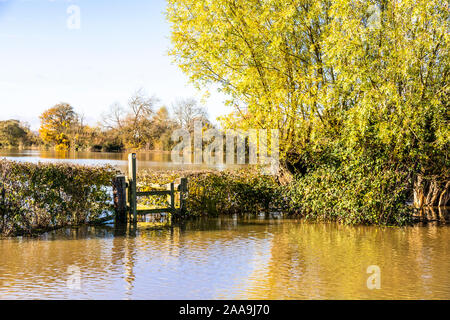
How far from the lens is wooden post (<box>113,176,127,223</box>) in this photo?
47.8 feet

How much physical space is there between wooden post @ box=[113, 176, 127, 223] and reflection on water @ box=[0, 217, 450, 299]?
2.89ft

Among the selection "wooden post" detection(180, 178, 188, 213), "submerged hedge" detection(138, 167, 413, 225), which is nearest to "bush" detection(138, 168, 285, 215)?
"submerged hedge" detection(138, 167, 413, 225)

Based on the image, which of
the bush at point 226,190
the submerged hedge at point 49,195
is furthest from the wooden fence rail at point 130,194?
the bush at point 226,190

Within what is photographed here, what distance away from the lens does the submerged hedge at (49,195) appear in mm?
Result: 11953

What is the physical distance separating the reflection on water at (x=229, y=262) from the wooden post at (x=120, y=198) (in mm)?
881

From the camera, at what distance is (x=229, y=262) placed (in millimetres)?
9961

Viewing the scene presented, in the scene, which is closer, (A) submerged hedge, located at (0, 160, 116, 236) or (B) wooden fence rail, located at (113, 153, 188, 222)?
(A) submerged hedge, located at (0, 160, 116, 236)

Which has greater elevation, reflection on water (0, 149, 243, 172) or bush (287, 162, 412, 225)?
reflection on water (0, 149, 243, 172)

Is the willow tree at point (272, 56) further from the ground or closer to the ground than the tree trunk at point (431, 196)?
further from the ground

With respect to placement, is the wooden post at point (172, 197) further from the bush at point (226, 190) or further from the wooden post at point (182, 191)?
the bush at point (226, 190)

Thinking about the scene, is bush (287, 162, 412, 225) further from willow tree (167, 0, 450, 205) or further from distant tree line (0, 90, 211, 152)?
distant tree line (0, 90, 211, 152)

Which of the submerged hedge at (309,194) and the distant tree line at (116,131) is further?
the distant tree line at (116,131)
